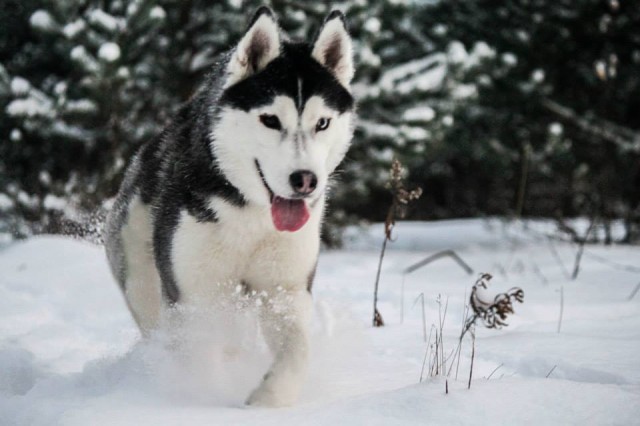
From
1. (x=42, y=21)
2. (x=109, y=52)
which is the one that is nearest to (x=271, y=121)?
Answer: (x=109, y=52)

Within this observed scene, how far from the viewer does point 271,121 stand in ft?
9.01

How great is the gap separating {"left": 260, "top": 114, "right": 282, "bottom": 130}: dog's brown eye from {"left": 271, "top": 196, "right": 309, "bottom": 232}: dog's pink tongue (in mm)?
274

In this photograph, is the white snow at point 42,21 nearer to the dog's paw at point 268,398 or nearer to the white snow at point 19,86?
the white snow at point 19,86

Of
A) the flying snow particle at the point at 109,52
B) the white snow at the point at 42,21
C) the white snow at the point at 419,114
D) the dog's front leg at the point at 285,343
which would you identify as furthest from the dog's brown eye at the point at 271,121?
the white snow at the point at 419,114

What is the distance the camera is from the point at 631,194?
859 cm

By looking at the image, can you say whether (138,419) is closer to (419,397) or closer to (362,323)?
(419,397)

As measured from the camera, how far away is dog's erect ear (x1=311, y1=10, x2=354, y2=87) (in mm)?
2990

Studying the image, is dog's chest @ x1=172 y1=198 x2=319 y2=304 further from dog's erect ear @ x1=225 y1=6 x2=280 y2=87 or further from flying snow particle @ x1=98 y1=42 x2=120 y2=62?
flying snow particle @ x1=98 y1=42 x2=120 y2=62

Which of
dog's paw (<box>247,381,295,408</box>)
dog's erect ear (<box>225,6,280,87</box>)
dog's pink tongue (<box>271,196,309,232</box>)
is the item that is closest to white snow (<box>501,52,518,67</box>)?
dog's erect ear (<box>225,6,280,87</box>)

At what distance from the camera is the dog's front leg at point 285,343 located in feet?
8.26

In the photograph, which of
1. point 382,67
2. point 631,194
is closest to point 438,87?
point 382,67

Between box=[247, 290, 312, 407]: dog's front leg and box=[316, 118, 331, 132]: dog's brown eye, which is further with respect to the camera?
box=[316, 118, 331, 132]: dog's brown eye

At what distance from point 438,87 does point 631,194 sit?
9.16 ft

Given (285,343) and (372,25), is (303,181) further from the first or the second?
(372,25)
